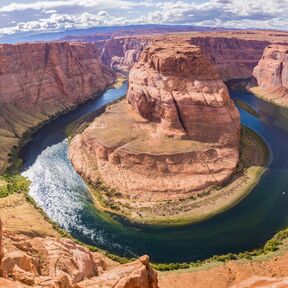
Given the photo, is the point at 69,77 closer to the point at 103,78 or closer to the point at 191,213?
the point at 103,78

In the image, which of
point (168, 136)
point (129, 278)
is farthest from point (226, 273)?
point (168, 136)

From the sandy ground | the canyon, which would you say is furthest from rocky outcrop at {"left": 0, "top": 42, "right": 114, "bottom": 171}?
the sandy ground

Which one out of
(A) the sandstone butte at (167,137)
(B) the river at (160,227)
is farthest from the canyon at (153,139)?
(B) the river at (160,227)

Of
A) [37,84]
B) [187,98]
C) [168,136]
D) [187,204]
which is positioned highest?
[187,98]

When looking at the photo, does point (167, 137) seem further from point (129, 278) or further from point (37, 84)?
point (37, 84)

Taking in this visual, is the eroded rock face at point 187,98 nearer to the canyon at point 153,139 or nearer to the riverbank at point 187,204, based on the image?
the canyon at point 153,139

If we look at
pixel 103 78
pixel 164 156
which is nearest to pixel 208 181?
pixel 164 156
